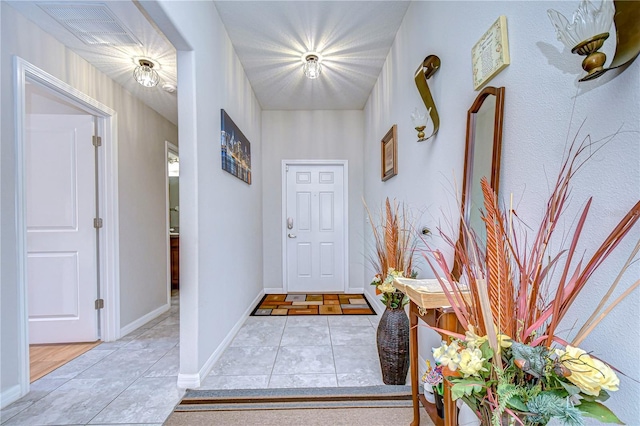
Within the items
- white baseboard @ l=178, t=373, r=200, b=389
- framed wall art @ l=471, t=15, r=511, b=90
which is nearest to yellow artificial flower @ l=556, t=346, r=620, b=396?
framed wall art @ l=471, t=15, r=511, b=90

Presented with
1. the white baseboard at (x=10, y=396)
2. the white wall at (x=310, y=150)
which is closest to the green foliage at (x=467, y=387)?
the white baseboard at (x=10, y=396)

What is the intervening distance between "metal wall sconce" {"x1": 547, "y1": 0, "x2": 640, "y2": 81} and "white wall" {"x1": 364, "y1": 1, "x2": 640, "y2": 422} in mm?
58

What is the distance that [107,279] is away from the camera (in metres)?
2.54

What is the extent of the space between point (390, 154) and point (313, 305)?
6.50ft

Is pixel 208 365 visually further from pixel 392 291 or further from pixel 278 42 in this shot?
pixel 278 42

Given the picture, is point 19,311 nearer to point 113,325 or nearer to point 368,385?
point 113,325

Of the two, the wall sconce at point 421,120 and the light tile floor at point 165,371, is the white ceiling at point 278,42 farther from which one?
the light tile floor at point 165,371

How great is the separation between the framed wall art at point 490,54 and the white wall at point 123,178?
2568 millimetres

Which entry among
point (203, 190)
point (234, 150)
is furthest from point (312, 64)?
point (203, 190)

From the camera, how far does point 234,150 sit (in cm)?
257

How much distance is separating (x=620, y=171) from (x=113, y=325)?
3.35 meters

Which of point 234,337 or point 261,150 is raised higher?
point 261,150

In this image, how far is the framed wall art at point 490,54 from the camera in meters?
1.07

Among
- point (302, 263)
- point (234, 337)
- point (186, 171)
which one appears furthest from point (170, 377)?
point (302, 263)
